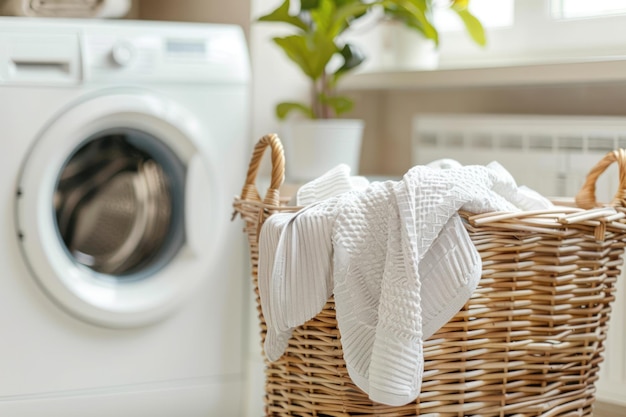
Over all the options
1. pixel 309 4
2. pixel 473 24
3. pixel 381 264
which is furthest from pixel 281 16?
pixel 381 264

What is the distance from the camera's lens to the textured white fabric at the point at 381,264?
3.61ft

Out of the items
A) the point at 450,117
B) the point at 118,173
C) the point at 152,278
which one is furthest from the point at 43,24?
the point at 450,117

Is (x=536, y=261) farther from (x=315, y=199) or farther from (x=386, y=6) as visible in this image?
(x=386, y=6)

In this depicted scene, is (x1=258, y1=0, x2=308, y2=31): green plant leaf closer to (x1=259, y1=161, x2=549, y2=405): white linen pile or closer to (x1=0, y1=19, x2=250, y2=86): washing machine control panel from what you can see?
(x1=0, y1=19, x2=250, y2=86): washing machine control panel

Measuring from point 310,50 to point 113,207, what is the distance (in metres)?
0.54

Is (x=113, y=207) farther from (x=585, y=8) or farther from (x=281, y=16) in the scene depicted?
(x=585, y=8)

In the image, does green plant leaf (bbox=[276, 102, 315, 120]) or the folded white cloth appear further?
green plant leaf (bbox=[276, 102, 315, 120])

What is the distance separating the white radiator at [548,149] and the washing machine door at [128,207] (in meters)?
0.54

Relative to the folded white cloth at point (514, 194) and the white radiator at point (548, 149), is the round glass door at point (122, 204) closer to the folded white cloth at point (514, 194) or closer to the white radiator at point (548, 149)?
the white radiator at point (548, 149)

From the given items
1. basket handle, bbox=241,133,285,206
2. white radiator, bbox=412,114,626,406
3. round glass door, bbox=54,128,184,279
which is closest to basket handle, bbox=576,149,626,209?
white radiator, bbox=412,114,626,406

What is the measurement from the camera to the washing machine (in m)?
1.73

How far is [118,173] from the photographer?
187cm

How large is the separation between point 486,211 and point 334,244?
0.69ft

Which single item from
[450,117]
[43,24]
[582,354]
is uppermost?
[43,24]
